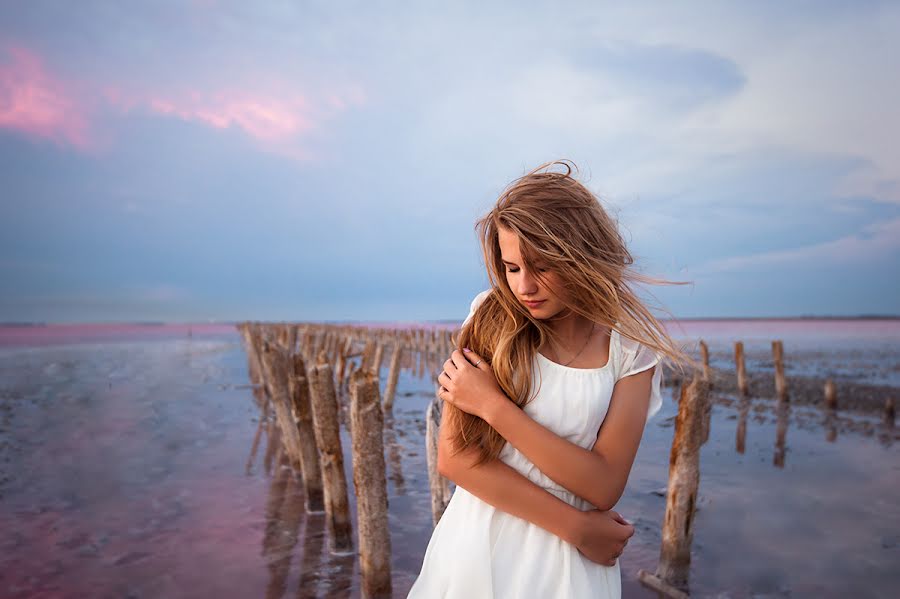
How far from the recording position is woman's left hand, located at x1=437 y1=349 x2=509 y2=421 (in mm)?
1635

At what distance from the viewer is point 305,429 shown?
20.0 ft

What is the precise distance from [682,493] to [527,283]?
360cm

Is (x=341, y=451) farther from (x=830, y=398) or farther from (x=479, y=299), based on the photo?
(x=830, y=398)

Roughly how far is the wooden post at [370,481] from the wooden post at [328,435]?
0.82 metres

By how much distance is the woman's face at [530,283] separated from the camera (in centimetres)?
170

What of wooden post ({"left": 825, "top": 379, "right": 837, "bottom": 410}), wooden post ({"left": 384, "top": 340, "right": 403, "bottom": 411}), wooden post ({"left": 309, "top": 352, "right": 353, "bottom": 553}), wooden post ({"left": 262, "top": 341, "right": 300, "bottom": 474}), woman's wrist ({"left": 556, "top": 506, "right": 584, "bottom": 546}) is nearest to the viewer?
woman's wrist ({"left": 556, "top": 506, "right": 584, "bottom": 546})

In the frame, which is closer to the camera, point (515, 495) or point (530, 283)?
point (515, 495)

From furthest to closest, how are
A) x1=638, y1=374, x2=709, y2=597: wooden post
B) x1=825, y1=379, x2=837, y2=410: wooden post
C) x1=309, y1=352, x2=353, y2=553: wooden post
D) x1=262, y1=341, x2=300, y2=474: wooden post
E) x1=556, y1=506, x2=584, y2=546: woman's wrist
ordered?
x1=825, y1=379, x2=837, y2=410: wooden post → x1=262, y1=341, x2=300, y2=474: wooden post → x1=309, y1=352, x2=353, y2=553: wooden post → x1=638, y1=374, x2=709, y2=597: wooden post → x1=556, y1=506, x2=584, y2=546: woman's wrist

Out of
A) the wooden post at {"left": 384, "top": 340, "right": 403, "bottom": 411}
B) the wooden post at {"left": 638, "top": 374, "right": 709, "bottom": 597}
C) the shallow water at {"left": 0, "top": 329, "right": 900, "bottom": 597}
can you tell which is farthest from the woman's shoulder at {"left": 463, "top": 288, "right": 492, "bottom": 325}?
the wooden post at {"left": 384, "top": 340, "right": 403, "bottom": 411}

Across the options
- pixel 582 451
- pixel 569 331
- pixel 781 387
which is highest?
pixel 569 331

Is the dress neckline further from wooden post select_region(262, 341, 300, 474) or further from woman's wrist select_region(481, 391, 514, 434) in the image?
wooden post select_region(262, 341, 300, 474)

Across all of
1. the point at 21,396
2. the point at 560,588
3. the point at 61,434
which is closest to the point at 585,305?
the point at 560,588

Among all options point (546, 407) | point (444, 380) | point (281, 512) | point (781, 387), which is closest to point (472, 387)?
point (444, 380)

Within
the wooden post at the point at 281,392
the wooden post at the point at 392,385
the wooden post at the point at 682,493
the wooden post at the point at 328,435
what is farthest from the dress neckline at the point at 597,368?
the wooden post at the point at 392,385
